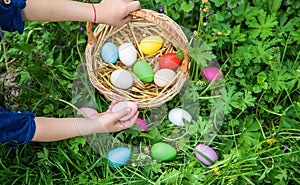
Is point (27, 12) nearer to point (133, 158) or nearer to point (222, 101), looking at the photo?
point (133, 158)

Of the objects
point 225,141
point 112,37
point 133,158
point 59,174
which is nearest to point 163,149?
point 133,158

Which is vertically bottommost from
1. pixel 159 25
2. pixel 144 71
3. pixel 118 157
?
pixel 118 157

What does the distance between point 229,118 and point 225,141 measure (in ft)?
0.32

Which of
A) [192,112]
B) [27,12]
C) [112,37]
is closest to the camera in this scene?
[27,12]

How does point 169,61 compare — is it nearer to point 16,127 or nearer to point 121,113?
point 121,113

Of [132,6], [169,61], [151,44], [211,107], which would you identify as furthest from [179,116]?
[132,6]

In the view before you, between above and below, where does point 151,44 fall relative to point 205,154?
above

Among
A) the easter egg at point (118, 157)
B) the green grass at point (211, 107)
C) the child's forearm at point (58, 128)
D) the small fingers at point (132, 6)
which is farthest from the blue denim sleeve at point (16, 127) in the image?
the small fingers at point (132, 6)

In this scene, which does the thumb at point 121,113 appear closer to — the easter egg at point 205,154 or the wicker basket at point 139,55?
the wicker basket at point 139,55

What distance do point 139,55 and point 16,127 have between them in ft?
2.31

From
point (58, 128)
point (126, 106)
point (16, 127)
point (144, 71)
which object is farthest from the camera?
point (144, 71)

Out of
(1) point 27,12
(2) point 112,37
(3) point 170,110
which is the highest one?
(1) point 27,12

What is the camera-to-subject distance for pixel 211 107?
220 centimetres

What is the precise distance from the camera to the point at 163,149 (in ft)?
6.82
